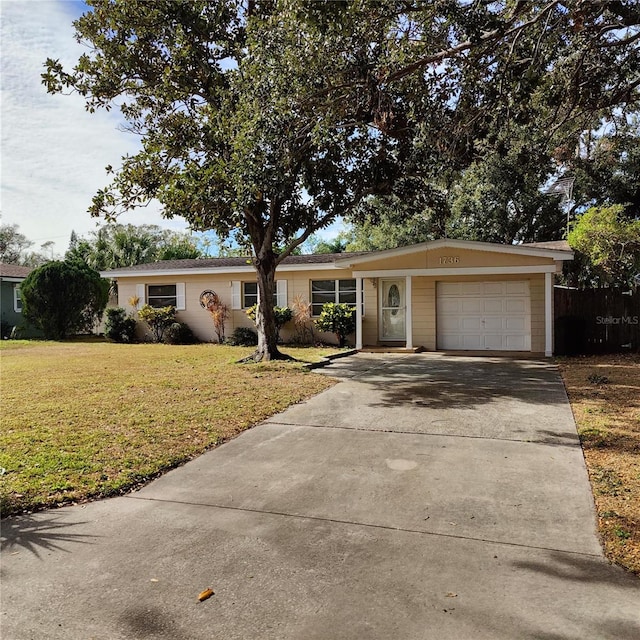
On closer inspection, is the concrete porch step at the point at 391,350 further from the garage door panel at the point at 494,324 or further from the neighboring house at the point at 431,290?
the garage door panel at the point at 494,324

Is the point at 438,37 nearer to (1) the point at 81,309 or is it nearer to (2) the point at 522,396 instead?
(2) the point at 522,396

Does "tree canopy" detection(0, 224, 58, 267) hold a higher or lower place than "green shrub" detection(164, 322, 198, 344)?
higher

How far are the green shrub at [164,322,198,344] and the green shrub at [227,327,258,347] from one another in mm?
2028

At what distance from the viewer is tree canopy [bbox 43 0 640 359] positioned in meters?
7.07

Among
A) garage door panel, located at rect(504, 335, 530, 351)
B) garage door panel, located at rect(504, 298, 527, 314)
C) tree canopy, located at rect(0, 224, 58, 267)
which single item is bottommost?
garage door panel, located at rect(504, 335, 530, 351)

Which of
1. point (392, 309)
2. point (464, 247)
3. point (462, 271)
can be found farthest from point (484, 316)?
point (392, 309)

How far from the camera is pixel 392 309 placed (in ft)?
56.7

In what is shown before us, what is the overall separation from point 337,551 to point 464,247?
12.7m

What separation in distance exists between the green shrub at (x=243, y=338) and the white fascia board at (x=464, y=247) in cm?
423

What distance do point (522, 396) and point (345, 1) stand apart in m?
6.20

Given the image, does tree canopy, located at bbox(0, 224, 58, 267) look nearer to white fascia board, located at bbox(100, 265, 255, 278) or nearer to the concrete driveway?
white fascia board, located at bbox(100, 265, 255, 278)

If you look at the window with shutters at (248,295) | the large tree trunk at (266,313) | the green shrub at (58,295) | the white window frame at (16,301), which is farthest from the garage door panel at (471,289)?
the white window frame at (16,301)

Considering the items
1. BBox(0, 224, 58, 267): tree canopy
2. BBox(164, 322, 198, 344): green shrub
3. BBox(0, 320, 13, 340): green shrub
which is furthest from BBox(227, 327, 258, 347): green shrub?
BBox(0, 224, 58, 267): tree canopy

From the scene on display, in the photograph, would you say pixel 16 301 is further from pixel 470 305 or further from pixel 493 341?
pixel 493 341
